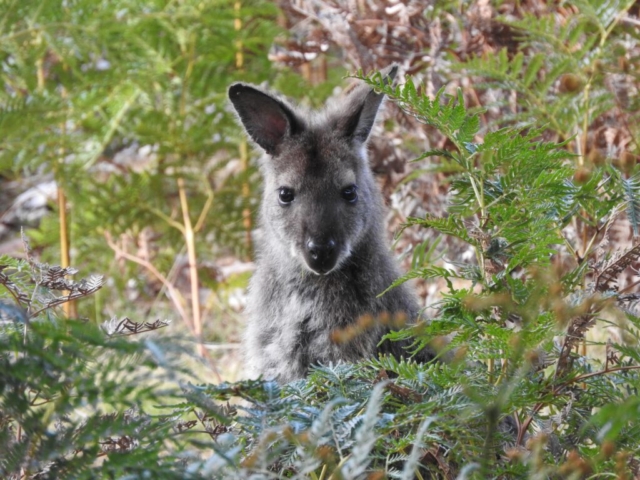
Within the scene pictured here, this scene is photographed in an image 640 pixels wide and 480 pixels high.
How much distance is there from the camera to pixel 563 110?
3.85 meters

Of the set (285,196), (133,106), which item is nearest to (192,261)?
(133,106)

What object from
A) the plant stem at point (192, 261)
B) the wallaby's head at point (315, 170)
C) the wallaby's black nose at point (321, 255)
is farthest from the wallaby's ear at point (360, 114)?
the plant stem at point (192, 261)

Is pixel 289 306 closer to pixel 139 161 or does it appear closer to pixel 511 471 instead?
pixel 511 471

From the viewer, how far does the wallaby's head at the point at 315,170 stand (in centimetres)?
372

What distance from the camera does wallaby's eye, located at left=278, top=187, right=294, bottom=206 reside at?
13.0 ft

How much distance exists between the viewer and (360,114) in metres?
3.99

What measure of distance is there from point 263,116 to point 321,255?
910 millimetres

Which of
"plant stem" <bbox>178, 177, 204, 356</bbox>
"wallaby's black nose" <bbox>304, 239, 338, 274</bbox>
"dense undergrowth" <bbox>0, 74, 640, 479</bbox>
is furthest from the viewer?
"plant stem" <bbox>178, 177, 204, 356</bbox>

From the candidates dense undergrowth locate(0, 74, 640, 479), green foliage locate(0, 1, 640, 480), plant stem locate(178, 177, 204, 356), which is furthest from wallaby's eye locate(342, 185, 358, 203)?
plant stem locate(178, 177, 204, 356)

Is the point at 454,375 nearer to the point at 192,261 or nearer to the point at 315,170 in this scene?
the point at 315,170

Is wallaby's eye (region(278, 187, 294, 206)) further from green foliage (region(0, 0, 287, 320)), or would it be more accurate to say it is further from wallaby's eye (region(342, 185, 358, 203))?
green foliage (region(0, 0, 287, 320))

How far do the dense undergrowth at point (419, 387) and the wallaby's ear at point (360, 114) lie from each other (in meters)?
1.48

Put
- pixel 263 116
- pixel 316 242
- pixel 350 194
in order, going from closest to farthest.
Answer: pixel 316 242 → pixel 350 194 → pixel 263 116

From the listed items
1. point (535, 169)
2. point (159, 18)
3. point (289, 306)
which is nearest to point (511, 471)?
point (535, 169)
